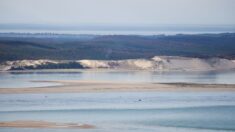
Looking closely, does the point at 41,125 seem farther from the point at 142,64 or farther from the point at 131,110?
the point at 142,64

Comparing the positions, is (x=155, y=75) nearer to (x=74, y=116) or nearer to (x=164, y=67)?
(x=164, y=67)

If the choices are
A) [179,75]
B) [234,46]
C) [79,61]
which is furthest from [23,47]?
[234,46]

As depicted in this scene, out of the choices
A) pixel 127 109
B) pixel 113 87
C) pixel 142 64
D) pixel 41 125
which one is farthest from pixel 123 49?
pixel 41 125

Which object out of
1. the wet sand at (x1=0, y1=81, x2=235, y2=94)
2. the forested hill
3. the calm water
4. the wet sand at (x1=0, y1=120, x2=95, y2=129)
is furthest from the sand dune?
the wet sand at (x1=0, y1=120, x2=95, y2=129)

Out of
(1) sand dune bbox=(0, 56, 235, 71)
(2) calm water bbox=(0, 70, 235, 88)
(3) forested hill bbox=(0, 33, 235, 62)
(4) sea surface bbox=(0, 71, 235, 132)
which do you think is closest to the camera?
(4) sea surface bbox=(0, 71, 235, 132)

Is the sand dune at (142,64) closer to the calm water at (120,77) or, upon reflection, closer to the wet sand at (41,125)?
the calm water at (120,77)

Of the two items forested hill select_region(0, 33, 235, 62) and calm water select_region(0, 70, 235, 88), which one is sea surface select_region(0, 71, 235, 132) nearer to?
calm water select_region(0, 70, 235, 88)

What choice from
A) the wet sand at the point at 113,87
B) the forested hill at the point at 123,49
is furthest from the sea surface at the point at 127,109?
the forested hill at the point at 123,49
